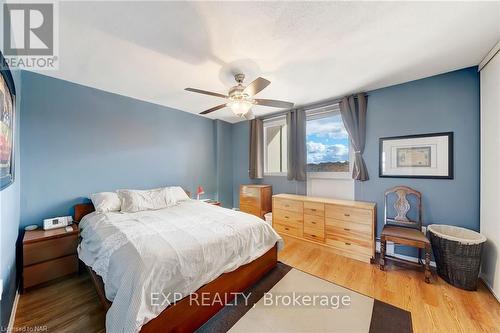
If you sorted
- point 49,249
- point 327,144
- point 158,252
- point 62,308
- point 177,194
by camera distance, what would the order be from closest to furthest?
point 158,252 < point 62,308 < point 49,249 < point 177,194 < point 327,144

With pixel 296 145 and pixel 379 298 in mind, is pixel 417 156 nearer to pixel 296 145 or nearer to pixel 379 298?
pixel 296 145

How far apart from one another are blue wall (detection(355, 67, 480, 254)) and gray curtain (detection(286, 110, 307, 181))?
3.82 feet

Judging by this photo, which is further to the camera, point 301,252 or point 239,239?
point 301,252

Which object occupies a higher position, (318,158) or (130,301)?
(318,158)

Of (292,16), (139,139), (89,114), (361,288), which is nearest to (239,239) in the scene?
(361,288)

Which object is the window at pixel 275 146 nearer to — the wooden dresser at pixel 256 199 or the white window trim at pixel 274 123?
the white window trim at pixel 274 123

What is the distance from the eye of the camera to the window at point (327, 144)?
3.37 m

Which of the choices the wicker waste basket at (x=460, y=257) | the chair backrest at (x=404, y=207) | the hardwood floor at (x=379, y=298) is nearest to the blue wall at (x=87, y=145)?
the hardwood floor at (x=379, y=298)

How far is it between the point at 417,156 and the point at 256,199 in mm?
2831

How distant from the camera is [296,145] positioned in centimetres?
375

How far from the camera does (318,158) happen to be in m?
3.65

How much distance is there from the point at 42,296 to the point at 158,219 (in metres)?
1.31

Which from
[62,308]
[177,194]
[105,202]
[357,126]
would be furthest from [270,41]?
[62,308]

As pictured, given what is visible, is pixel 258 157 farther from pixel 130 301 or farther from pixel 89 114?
pixel 130 301
